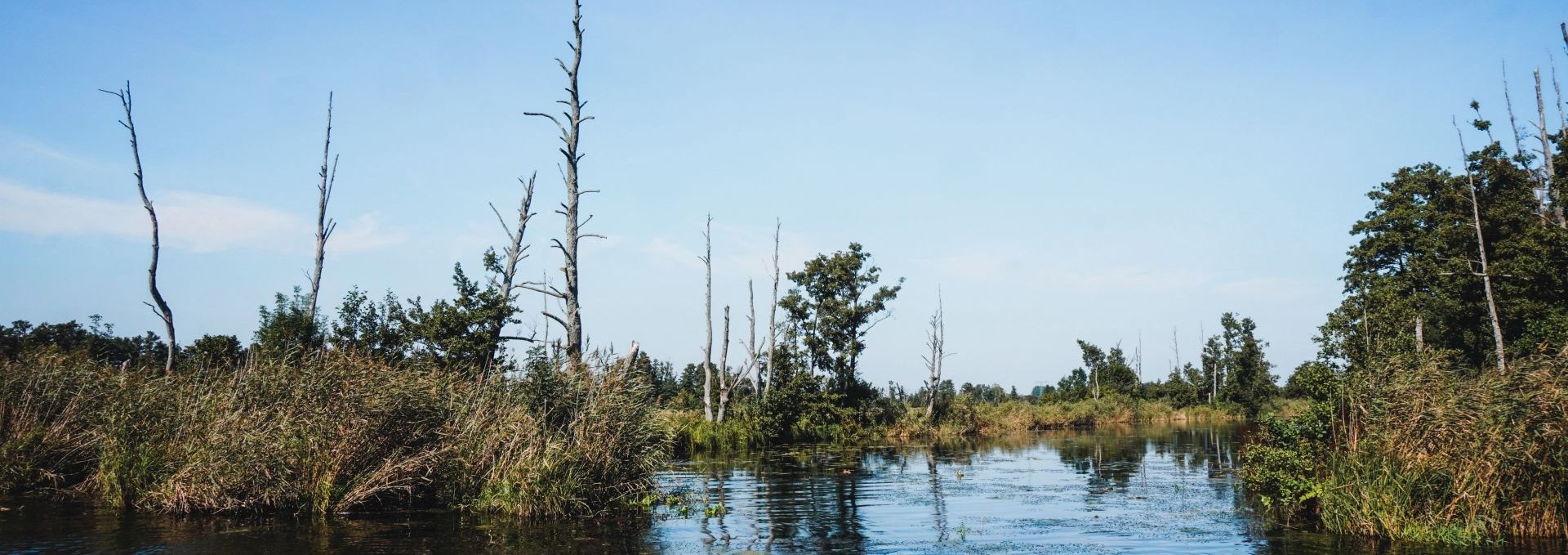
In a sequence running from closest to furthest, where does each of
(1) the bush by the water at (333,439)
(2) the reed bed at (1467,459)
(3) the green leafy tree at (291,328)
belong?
1. (2) the reed bed at (1467,459)
2. (1) the bush by the water at (333,439)
3. (3) the green leafy tree at (291,328)

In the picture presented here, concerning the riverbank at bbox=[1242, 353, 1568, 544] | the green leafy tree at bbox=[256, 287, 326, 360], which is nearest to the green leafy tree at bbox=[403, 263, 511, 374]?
the green leafy tree at bbox=[256, 287, 326, 360]

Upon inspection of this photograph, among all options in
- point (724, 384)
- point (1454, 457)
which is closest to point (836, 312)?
point (724, 384)

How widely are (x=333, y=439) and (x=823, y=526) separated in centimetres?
756

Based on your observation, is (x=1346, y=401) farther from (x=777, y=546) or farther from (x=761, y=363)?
(x=761, y=363)

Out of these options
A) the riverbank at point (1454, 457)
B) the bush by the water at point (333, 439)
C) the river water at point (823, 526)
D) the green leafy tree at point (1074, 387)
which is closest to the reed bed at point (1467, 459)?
the riverbank at point (1454, 457)

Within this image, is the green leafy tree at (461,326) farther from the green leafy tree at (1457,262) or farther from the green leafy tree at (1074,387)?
the green leafy tree at (1074,387)

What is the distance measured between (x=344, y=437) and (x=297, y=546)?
8.49 feet

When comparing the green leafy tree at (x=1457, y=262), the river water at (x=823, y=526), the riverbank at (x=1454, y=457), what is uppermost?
the green leafy tree at (x=1457, y=262)

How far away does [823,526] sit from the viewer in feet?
46.7

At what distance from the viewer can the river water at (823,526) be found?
456 inches

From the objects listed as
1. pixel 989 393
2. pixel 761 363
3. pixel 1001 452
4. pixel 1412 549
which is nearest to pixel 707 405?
pixel 761 363

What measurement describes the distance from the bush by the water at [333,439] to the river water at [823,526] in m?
0.55

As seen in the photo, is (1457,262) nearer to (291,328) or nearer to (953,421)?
(953,421)

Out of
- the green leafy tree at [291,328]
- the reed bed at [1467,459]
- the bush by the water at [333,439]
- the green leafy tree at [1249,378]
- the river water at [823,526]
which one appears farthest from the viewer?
the green leafy tree at [1249,378]
